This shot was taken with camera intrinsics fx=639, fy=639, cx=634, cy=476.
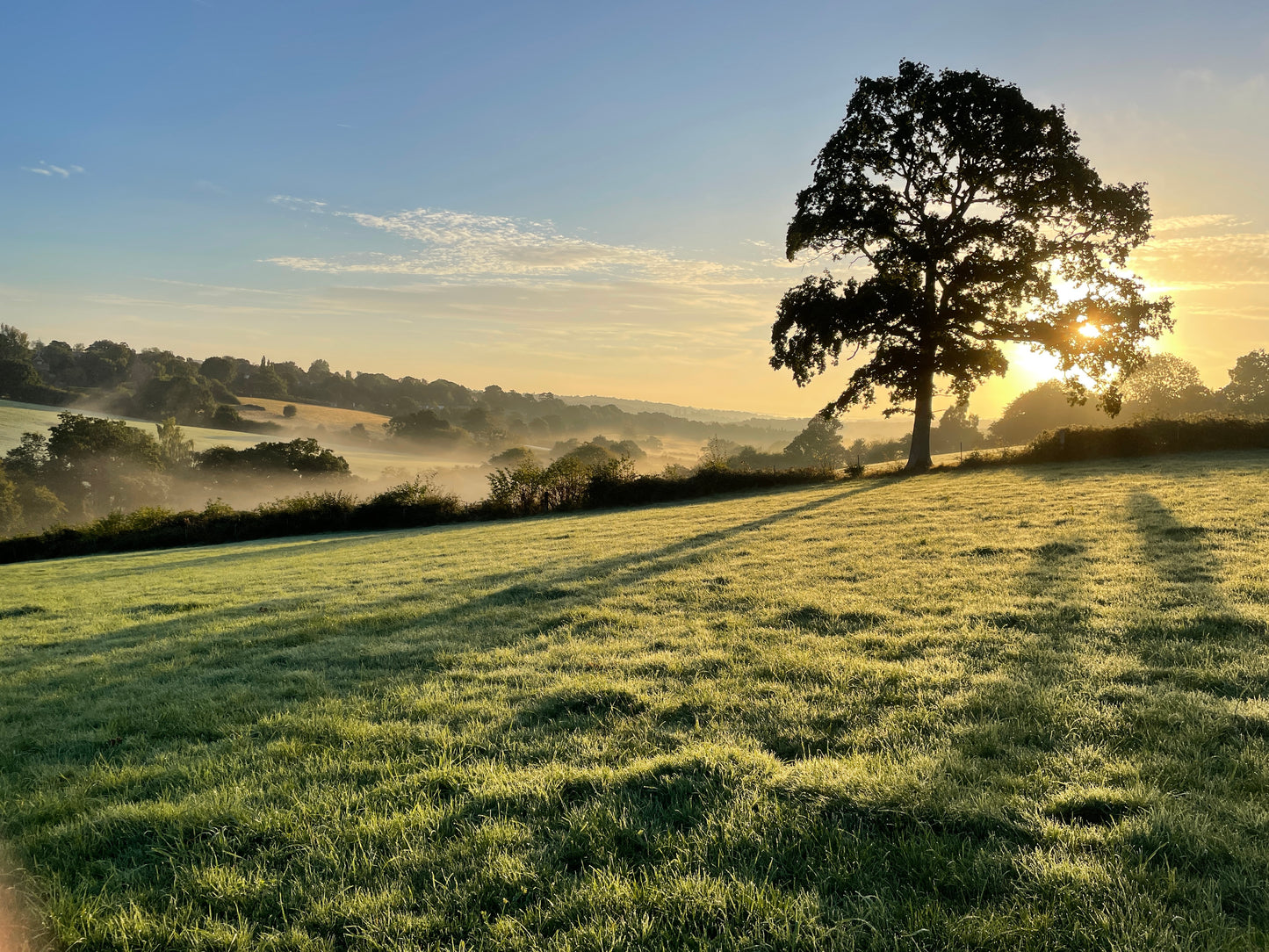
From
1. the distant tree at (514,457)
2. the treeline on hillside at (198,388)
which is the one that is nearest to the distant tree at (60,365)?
the treeline on hillside at (198,388)

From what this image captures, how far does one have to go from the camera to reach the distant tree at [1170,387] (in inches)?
2537

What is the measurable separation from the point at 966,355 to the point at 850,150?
10.4 m

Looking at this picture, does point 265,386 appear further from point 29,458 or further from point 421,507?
point 421,507

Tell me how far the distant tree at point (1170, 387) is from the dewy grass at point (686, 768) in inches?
2772

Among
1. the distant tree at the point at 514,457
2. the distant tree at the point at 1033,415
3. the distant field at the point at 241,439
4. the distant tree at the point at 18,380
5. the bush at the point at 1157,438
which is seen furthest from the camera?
the distant tree at the point at 514,457

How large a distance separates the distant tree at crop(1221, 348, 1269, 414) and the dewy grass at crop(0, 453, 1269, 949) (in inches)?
3247

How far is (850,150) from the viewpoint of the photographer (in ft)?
92.5

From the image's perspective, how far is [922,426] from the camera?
1160 inches

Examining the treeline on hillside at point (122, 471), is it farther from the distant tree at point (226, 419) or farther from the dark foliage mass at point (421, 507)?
the dark foliage mass at point (421, 507)

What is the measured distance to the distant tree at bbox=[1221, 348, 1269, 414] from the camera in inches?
2702

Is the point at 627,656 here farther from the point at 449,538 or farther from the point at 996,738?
the point at 449,538

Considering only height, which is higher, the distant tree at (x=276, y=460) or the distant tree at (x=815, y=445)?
the distant tree at (x=815, y=445)

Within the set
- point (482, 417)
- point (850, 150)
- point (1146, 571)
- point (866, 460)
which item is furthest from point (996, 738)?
point (482, 417)

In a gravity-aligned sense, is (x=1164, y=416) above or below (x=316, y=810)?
above
